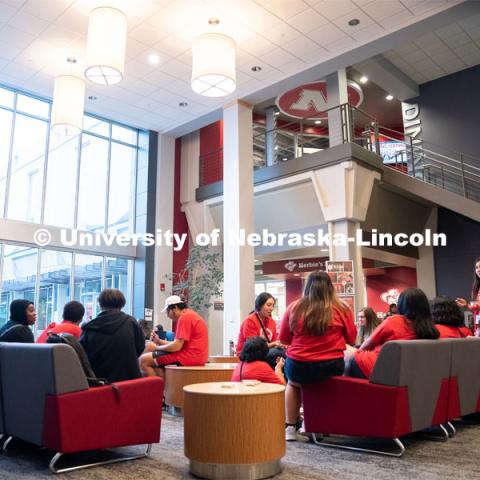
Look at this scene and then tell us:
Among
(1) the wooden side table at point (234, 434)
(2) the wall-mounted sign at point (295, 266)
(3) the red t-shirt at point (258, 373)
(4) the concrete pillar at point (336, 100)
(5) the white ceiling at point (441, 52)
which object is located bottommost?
(1) the wooden side table at point (234, 434)

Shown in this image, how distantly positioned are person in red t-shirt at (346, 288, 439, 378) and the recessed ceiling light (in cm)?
643

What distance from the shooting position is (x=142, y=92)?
9.77m

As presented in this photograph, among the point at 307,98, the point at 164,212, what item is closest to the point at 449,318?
the point at 164,212

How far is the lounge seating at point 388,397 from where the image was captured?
11.0 feet

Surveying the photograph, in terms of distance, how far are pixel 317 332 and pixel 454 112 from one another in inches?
434

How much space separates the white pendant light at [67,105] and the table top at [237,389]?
5732mm

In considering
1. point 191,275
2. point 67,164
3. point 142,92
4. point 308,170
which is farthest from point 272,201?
point 67,164

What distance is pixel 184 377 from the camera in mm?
4828

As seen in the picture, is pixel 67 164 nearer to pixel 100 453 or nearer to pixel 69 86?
pixel 69 86

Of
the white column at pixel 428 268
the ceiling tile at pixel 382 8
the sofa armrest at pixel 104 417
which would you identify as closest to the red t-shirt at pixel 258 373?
the sofa armrest at pixel 104 417

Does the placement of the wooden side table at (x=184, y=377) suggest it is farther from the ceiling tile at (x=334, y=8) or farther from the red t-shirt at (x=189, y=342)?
the ceiling tile at (x=334, y=8)

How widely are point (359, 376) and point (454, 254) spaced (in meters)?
9.23

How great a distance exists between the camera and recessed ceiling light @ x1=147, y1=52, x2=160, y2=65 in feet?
27.3

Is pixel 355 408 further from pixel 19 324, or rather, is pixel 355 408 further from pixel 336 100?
pixel 336 100
